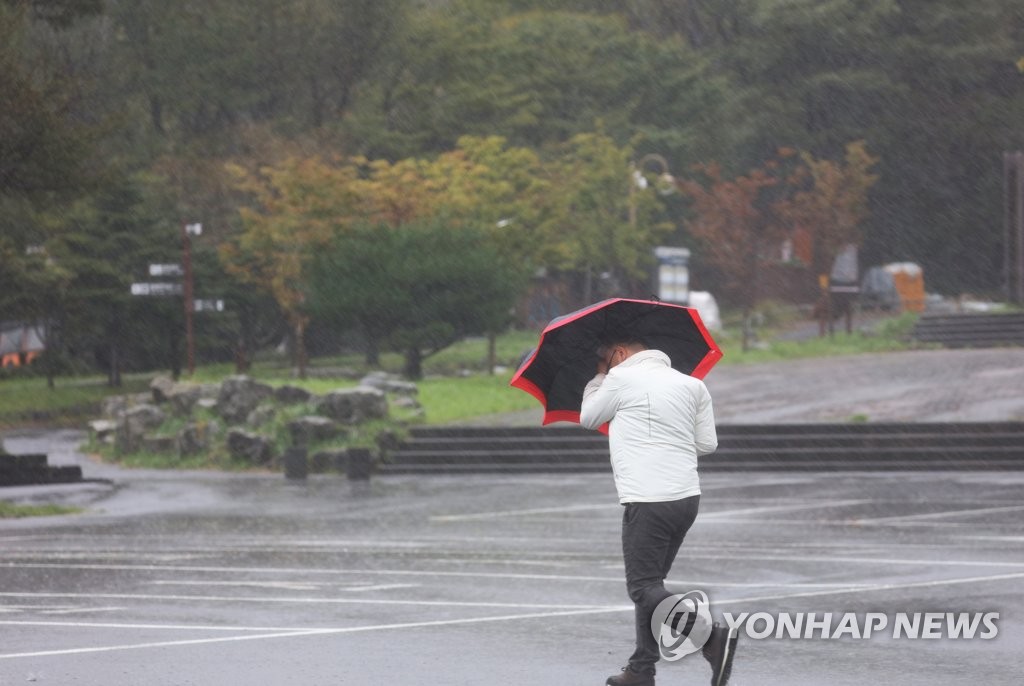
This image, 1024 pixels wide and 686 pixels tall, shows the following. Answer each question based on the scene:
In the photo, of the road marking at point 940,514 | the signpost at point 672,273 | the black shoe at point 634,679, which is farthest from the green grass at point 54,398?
the black shoe at point 634,679

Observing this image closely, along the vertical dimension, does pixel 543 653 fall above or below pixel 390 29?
below

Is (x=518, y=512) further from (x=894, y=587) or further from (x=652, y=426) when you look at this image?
(x=652, y=426)

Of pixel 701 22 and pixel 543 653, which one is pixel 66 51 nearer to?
pixel 701 22

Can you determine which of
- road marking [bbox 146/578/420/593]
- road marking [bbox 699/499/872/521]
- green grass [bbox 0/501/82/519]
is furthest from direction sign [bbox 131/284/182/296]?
road marking [bbox 146/578/420/593]

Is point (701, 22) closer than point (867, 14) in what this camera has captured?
No

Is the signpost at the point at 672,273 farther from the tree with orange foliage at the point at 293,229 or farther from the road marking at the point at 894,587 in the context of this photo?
the road marking at the point at 894,587

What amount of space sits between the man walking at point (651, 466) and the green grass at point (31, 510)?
54.0 ft

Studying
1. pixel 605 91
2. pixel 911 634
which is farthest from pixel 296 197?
pixel 911 634

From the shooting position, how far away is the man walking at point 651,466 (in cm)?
743

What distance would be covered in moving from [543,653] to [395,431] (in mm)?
22138

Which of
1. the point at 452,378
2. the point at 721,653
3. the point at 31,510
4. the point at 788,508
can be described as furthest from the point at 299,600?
the point at 452,378

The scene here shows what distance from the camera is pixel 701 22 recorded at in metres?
78.4

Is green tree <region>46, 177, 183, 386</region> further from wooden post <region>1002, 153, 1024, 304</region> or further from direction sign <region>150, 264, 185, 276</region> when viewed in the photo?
wooden post <region>1002, 153, 1024, 304</region>

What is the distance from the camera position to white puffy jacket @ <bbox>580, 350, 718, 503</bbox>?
746cm
